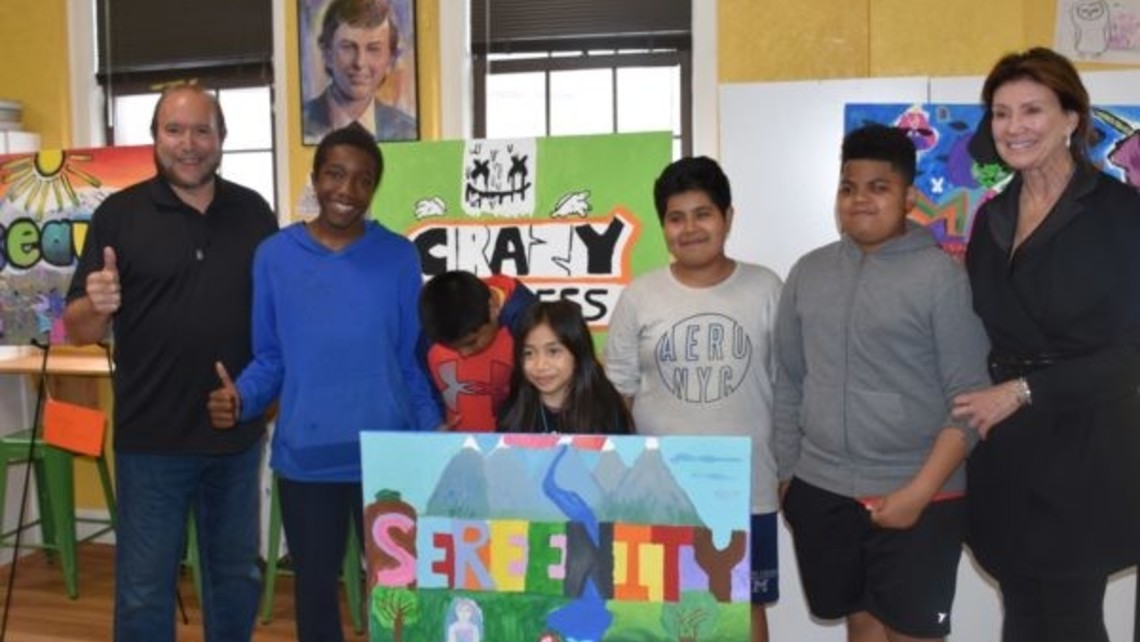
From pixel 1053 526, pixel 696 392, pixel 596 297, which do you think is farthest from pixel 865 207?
pixel 596 297

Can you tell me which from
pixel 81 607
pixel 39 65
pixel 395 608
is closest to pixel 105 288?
pixel 395 608

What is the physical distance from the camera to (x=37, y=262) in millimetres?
3580

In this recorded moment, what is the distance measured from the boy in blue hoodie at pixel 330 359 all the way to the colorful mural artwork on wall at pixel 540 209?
769 mm

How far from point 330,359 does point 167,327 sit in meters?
0.45

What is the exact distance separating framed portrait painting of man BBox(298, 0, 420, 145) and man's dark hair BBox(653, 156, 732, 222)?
202 centimetres

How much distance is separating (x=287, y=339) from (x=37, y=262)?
2.07 metres

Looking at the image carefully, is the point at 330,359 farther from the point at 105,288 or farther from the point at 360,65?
the point at 360,65

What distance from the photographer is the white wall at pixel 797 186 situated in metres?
2.68

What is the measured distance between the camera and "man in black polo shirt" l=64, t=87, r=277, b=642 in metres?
2.20

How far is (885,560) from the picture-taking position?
73.5 inches

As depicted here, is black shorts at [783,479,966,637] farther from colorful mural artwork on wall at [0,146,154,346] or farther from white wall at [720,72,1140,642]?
colorful mural artwork on wall at [0,146,154,346]

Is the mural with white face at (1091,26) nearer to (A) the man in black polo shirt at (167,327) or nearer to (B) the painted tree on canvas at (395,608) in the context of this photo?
(A) the man in black polo shirt at (167,327)

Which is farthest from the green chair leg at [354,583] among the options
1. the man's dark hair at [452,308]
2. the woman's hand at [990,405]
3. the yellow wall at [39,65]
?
the yellow wall at [39,65]

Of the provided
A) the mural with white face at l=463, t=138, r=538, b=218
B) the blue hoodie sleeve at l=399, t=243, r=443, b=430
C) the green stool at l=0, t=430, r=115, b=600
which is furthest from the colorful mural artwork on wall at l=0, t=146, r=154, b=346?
the blue hoodie sleeve at l=399, t=243, r=443, b=430
